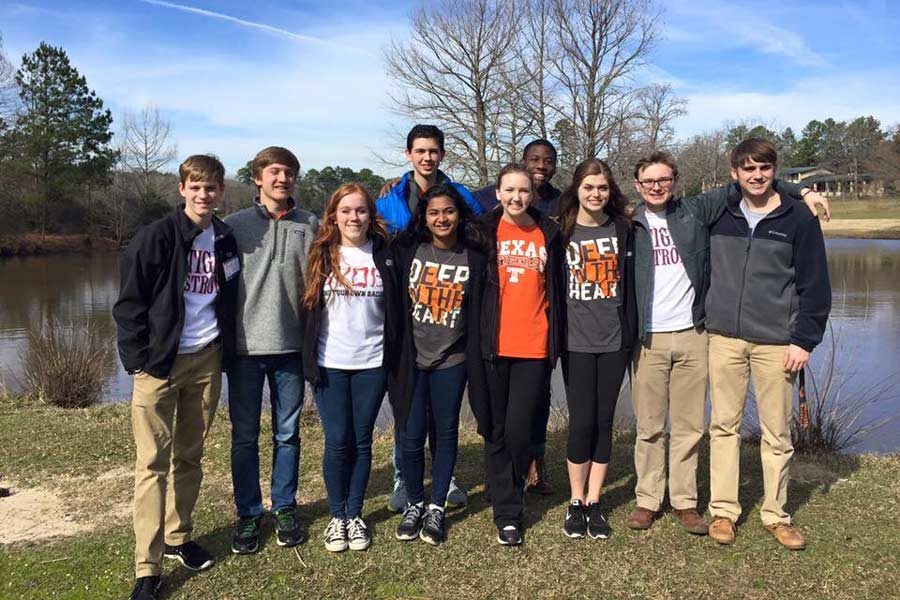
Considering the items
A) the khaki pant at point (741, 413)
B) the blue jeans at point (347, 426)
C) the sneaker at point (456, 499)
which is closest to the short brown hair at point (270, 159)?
the blue jeans at point (347, 426)

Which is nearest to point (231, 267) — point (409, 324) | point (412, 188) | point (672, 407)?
point (409, 324)

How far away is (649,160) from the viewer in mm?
3836

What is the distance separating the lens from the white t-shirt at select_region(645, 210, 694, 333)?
379cm

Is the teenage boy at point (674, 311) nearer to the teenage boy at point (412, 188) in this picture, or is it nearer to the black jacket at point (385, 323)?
the teenage boy at point (412, 188)

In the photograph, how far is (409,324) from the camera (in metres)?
3.68

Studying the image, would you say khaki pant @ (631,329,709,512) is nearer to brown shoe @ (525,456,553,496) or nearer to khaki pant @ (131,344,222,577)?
brown shoe @ (525,456,553,496)

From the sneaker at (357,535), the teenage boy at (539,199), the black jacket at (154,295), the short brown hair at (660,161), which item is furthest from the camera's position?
the teenage boy at (539,199)

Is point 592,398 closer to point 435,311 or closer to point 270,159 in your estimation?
point 435,311

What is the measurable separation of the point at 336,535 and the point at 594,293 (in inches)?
77.0

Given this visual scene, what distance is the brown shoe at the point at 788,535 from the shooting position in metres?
3.67

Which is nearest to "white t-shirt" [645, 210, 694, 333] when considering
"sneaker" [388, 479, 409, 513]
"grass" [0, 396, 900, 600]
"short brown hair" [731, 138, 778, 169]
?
"short brown hair" [731, 138, 778, 169]

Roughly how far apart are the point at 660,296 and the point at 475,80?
72.5ft

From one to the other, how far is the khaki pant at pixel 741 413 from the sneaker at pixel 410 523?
172cm

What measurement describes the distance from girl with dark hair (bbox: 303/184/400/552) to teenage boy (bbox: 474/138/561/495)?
1.01 meters
